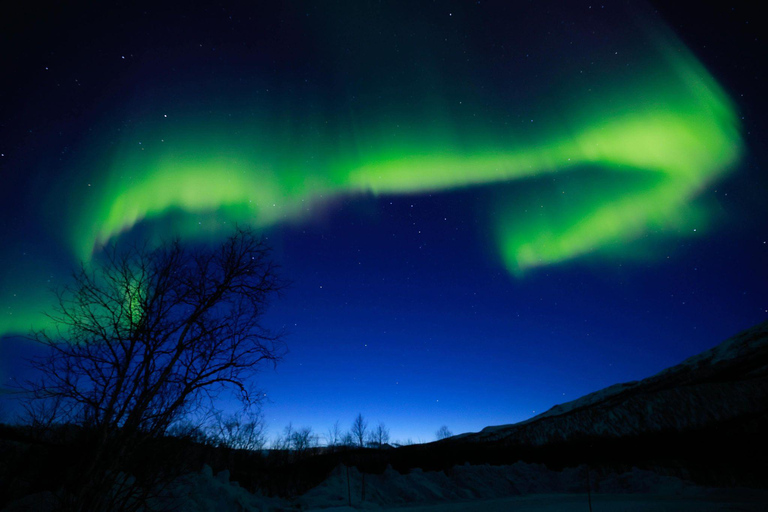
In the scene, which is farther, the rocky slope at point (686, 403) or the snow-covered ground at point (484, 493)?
A: the rocky slope at point (686, 403)

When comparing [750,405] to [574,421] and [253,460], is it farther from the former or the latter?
[253,460]

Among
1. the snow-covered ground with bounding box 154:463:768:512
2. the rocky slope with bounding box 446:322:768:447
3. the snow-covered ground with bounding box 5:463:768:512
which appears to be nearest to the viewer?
the snow-covered ground with bounding box 5:463:768:512

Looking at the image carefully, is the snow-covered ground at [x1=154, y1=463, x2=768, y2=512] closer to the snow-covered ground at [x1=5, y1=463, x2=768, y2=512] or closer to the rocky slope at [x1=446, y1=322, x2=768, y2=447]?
the snow-covered ground at [x1=5, y1=463, x2=768, y2=512]

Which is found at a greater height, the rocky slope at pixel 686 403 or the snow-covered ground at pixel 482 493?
the rocky slope at pixel 686 403

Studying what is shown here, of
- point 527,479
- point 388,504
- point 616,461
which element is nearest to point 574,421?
point 616,461

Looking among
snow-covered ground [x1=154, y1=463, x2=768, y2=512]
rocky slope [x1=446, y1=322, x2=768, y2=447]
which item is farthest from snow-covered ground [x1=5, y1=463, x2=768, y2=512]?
rocky slope [x1=446, y1=322, x2=768, y2=447]

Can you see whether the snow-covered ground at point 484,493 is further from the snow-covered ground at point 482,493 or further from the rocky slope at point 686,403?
the rocky slope at point 686,403

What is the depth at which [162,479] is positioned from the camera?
6.00m

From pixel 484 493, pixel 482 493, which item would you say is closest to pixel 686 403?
pixel 484 493

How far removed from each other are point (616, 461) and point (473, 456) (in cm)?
2068

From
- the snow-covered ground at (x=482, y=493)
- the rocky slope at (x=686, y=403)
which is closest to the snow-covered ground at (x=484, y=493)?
the snow-covered ground at (x=482, y=493)

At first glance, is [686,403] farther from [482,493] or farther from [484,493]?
[482,493]

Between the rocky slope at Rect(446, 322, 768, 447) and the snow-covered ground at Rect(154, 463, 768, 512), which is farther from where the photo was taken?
the rocky slope at Rect(446, 322, 768, 447)

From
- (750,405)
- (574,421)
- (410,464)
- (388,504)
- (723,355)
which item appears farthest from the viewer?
(723,355)
